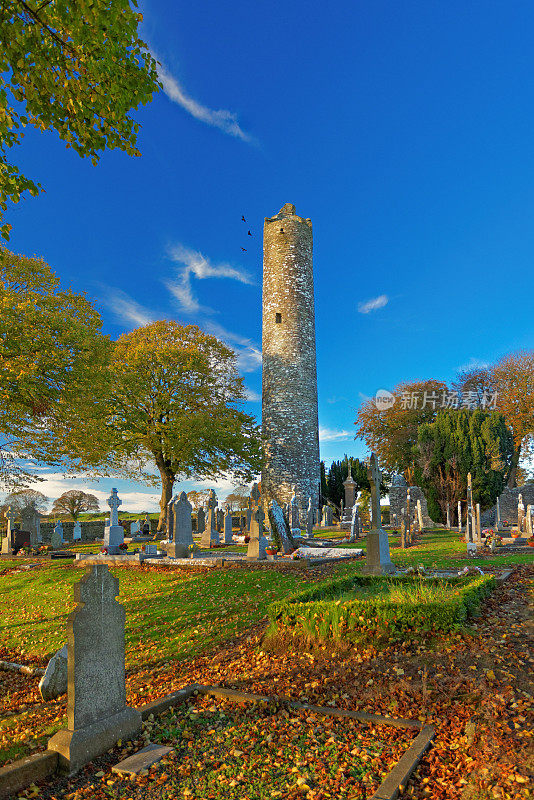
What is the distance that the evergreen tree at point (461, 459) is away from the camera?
26469 millimetres

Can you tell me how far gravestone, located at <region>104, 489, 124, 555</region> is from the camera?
642 inches

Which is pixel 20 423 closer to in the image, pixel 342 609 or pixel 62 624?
pixel 62 624

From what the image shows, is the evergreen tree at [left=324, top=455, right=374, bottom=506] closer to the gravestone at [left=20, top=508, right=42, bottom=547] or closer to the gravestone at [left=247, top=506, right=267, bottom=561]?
the gravestone at [left=20, top=508, right=42, bottom=547]

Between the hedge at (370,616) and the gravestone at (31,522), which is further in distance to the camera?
the gravestone at (31,522)

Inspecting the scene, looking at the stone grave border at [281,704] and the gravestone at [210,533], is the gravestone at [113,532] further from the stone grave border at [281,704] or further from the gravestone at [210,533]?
the stone grave border at [281,704]

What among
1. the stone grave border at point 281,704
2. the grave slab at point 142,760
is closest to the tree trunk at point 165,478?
the stone grave border at point 281,704

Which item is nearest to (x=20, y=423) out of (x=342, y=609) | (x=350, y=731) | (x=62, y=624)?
(x=62, y=624)

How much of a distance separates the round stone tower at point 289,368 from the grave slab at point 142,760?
24617mm

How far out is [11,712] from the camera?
5762 millimetres

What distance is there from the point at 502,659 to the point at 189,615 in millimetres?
5679

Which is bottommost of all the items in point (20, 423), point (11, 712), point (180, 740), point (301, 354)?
point (11, 712)

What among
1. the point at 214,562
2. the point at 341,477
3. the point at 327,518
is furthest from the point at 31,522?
the point at 341,477

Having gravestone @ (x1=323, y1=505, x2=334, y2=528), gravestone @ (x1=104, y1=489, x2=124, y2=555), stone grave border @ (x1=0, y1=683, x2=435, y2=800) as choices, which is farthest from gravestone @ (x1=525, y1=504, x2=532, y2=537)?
stone grave border @ (x1=0, y1=683, x2=435, y2=800)

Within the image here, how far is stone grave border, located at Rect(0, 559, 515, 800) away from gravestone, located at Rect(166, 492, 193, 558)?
968cm
